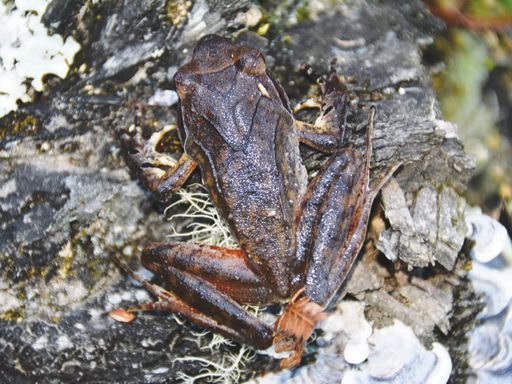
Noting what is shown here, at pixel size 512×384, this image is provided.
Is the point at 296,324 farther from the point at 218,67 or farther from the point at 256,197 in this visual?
the point at 218,67

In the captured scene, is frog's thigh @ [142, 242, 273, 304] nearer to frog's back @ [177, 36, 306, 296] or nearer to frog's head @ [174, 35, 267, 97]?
frog's back @ [177, 36, 306, 296]

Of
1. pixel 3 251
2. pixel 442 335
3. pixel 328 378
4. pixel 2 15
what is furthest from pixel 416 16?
pixel 3 251

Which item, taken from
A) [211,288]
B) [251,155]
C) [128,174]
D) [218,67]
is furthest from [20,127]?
[211,288]

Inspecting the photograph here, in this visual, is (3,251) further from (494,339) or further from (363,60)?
(494,339)

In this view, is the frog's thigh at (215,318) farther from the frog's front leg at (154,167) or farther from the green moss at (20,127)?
the green moss at (20,127)

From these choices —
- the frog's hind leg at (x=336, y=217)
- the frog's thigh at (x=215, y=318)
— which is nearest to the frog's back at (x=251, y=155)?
the frog's hind leg at (x=336, y=217)
